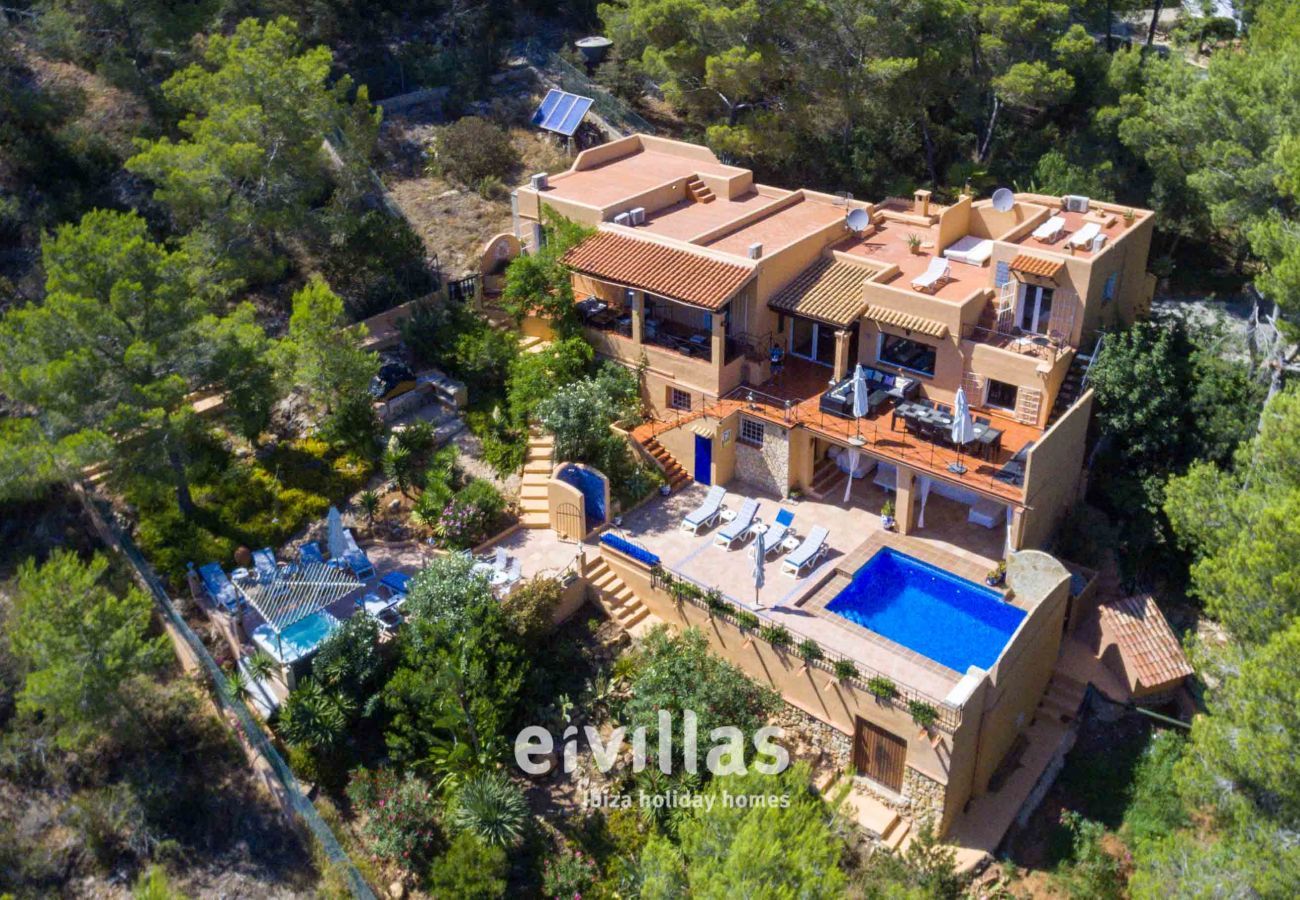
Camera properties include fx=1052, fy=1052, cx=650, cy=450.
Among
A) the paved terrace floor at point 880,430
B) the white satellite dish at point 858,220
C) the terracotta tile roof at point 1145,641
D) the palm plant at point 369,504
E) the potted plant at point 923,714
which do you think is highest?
the white satellite dish at point 858,220

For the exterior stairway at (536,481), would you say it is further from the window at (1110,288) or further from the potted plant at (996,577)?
the window at (1110,288)

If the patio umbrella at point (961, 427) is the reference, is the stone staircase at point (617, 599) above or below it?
below

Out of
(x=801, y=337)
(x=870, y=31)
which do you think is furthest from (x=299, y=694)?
(x=870, y=31)

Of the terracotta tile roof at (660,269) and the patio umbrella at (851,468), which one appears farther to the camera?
the terracotta tile roof at (660,269)

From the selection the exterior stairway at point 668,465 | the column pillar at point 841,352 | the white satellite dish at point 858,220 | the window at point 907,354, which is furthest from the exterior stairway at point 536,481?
the white satellite dish at point 858,220

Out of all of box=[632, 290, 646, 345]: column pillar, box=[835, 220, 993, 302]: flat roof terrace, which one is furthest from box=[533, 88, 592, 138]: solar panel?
box=[835, 220, 993, 302]: flat roof terrace

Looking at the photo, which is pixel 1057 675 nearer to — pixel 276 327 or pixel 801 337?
pixel 801 337
